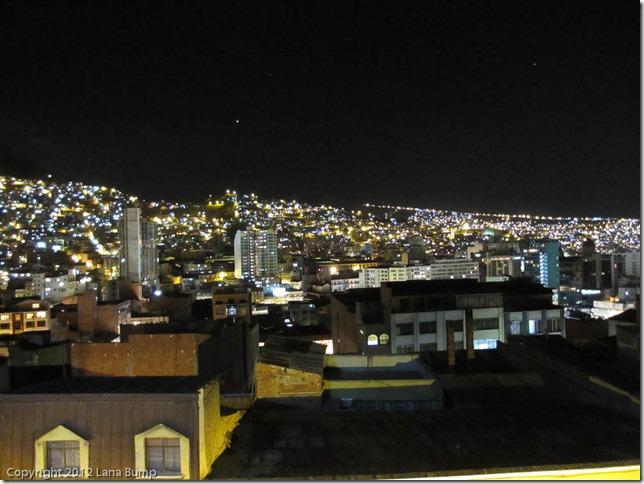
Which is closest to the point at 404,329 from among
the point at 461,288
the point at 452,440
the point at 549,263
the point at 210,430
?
the point at 461,288

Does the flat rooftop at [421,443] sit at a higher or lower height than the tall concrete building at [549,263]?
higher

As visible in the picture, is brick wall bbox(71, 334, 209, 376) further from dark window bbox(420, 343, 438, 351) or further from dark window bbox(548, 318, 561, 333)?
dark window bbox(548, 318, 561, 333)

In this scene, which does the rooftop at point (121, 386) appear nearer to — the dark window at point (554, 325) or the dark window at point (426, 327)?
the dark window at point (426, 327)

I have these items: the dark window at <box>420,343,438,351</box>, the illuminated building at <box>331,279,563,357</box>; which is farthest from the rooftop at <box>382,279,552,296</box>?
the dark window at <box>420,343,438,351</box>

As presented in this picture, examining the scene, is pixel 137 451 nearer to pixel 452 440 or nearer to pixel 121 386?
pixel 121 386

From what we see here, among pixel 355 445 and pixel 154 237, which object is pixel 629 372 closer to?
pixel 355 445

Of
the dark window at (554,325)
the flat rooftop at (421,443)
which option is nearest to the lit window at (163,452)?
the flat rooftop at (421,443)
